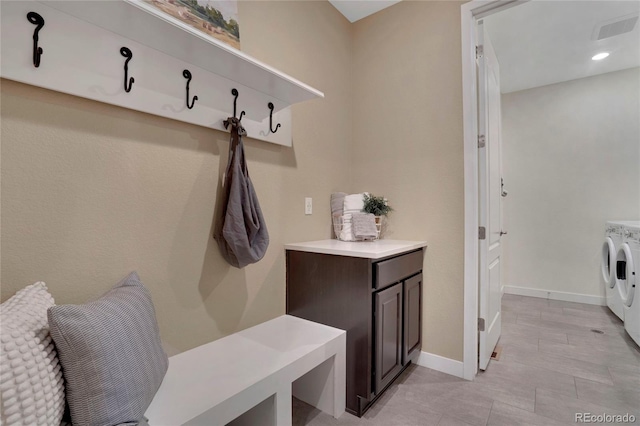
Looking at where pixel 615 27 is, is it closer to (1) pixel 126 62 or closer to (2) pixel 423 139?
(2) pixel 423 139

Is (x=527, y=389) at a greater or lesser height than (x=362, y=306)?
lesser

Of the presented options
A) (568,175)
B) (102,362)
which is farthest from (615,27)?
(102,362)

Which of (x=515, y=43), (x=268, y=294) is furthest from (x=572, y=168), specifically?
(x=268, y=294)

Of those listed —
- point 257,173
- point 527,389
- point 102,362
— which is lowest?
point 527,389

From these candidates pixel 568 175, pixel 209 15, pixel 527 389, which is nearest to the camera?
pixel 209 15

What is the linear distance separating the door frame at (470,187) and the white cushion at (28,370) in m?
1.99

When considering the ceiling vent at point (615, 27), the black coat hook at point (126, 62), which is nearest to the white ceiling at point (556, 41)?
the ceiling vent at point (615, 27)

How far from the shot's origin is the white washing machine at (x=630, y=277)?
2.35 meters

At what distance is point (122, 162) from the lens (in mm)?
1159

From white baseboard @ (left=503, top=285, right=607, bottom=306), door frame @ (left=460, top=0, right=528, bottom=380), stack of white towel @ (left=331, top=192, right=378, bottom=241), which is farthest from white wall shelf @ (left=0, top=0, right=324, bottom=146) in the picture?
white baseboard @ (left=503, top=285, right=607, bottom=306)

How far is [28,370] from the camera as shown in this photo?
2.29ft

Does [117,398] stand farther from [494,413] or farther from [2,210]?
[494,413]

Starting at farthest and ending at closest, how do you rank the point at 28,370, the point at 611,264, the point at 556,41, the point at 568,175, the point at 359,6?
1. the point at 568,175
2. the point at 611,264
3. the point at 556,41
4. the point at 359,6
5. the point at 28,370

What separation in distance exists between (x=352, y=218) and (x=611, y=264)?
2.83 meters
